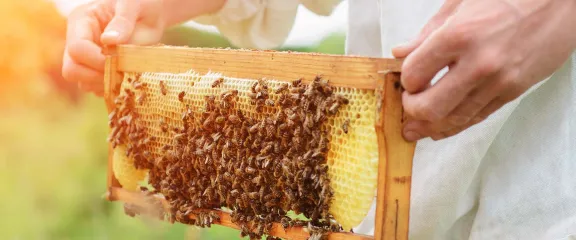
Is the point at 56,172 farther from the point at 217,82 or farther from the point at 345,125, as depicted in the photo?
the point at 345,125

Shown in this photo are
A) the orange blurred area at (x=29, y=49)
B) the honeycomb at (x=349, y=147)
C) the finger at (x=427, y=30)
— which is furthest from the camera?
the orange blurred area at (x=29, y=49)

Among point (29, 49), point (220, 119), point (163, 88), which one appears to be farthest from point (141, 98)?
point (29, 49)

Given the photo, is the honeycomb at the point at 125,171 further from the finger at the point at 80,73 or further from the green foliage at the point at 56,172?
the green foliage at the point at 56,172

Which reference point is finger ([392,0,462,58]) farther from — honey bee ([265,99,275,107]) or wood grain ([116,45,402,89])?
honey bee ([265,99,275,107])

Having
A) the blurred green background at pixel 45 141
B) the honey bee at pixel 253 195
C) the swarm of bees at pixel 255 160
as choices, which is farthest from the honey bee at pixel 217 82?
the blurred green background at pixel 45 141

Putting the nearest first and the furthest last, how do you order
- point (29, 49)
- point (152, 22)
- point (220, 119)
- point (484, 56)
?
point (484, 56) → point (220, 119) → point (152, 22) → point (29, 49)

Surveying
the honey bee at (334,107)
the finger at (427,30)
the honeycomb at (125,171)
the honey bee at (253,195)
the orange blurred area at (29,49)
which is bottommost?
the honey bee at (253,195)
